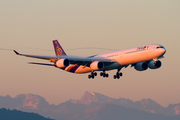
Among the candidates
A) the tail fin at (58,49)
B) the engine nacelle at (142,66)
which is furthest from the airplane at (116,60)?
the tail fin at (58,49)

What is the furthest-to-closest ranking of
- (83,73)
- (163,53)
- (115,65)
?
1. (83,73)
2. (115,65)
3. (163,53)

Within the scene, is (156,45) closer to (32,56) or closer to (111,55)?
(111,55)

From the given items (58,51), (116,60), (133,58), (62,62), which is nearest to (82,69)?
(62,62)

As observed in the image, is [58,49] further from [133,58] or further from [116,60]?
[133,58]

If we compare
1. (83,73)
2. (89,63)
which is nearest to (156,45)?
(89,63)

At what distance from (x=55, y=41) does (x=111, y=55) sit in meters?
26.1

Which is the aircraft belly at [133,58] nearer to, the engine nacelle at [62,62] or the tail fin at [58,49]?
the engine nacelle at [62,62]

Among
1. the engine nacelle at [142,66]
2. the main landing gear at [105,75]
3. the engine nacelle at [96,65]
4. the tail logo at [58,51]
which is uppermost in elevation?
the tail logo at [58,51]

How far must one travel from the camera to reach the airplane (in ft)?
227

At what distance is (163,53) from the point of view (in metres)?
68.1

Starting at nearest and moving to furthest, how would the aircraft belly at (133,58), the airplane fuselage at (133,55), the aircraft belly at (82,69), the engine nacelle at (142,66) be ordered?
the airplane fuselage at (133,55) → the aircraft belly at (133,58) → the engine nacelle at (142,66) → the aircraft belly at (82,69)

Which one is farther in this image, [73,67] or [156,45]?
[73,67]

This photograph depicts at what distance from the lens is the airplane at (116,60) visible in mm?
69250

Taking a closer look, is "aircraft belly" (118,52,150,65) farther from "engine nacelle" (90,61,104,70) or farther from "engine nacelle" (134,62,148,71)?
"engine nacelle" (134,62,148,71)
